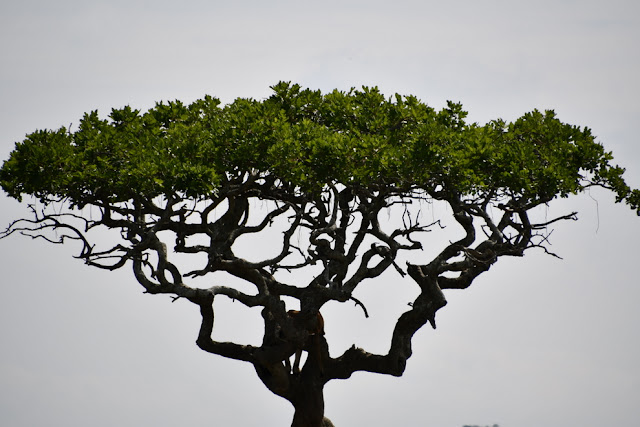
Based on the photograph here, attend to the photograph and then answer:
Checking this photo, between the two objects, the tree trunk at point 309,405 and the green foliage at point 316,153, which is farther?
the tree trunk at point 309,405

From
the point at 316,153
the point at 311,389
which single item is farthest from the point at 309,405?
the point at 316,153

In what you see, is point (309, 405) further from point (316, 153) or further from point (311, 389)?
point (316, 153)

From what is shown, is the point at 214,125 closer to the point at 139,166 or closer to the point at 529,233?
the point at 139,166

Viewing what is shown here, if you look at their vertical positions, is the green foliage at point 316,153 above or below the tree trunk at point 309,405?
above

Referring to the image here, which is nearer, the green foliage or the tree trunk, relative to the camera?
the green foliage

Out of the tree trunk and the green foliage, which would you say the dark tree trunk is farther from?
the green foliage

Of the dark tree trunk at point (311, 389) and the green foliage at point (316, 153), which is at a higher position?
the green foliage at point (316, 153)

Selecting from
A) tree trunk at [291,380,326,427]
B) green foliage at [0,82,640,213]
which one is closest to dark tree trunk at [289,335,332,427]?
tree trunk at [291,380,326,427]

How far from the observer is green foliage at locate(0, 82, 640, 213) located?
26516 mm

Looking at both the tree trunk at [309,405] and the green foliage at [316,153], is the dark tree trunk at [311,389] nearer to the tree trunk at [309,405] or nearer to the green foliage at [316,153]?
the tree trunk at [309,405]

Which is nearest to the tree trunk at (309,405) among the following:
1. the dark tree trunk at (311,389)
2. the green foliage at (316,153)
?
the dark tree trunk at (311,389)

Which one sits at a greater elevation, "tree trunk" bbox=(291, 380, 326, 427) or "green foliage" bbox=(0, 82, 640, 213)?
"green foliage" bbox=(0, 82, 640, 213)

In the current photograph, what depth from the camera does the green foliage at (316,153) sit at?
1044 inches

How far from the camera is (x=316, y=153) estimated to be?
26641 millimetres
